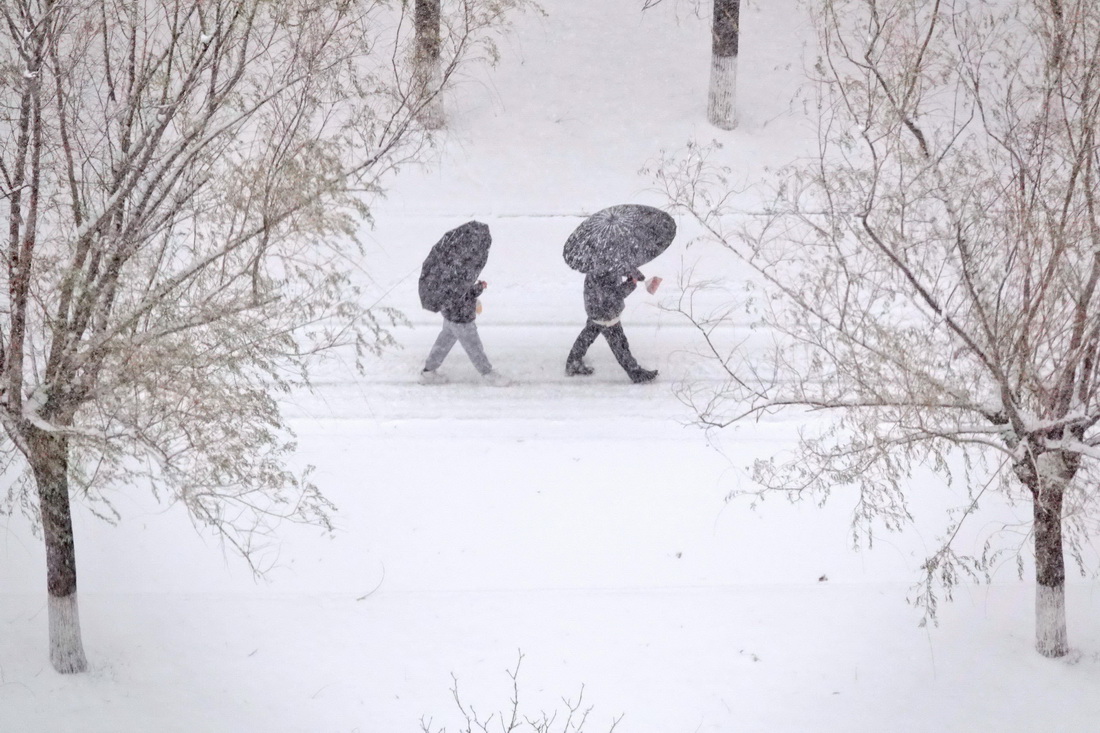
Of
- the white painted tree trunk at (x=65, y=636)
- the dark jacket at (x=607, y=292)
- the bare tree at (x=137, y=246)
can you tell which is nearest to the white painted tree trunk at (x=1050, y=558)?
the dark jacket at (x=607, y=292)

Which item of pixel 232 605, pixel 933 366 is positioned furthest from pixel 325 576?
pixel 933 366

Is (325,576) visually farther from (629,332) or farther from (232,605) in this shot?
(629,332)

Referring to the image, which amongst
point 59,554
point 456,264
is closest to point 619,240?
point 456,264

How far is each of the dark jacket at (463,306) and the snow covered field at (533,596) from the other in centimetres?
66

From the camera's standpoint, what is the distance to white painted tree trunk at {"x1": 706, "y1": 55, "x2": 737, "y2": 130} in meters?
12.3

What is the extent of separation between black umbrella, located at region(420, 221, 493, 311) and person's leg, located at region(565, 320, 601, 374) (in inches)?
40.0

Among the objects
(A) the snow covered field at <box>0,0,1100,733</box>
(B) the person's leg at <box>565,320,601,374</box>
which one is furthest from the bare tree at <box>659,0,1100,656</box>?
(B) the person's leg at <box>565,320,601,374</box>

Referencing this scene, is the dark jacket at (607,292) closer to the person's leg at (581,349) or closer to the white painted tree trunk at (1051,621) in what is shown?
the person's leg at (581,349)

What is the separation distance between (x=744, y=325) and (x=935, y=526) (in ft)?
9.19

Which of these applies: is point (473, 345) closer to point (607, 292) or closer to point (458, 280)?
point (458, 280)

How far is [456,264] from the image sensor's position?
8242mm

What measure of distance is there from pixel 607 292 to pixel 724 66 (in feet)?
17.2

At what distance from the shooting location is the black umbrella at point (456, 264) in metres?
8.24

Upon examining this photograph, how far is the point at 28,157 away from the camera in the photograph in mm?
5918
